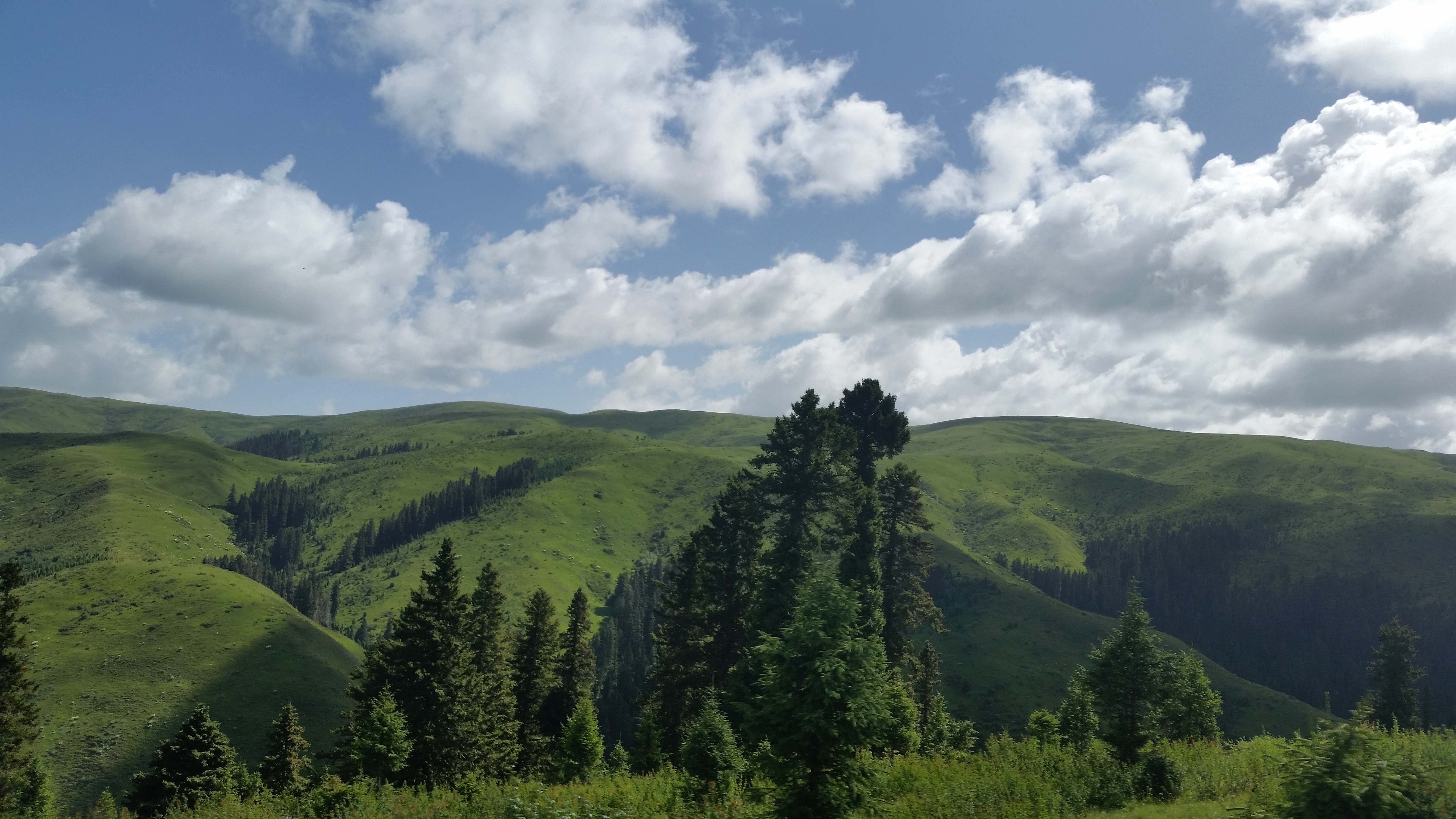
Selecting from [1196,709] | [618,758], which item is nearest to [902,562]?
[618,758]

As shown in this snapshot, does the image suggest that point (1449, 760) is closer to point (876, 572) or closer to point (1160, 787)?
point (1160, 787)

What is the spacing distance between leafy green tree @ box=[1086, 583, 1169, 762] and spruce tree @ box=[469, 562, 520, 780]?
33597 millimetres

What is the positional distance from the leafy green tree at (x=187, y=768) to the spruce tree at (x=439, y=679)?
52.8ft

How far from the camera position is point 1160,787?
57.6ft

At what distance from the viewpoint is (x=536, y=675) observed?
57.8 metres

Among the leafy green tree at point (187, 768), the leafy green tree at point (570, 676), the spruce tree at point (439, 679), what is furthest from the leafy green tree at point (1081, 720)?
the leafy green tree at point (187, 768)

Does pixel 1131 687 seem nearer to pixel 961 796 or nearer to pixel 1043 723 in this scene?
pixel 961 796

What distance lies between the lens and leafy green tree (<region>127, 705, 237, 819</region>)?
49.2m

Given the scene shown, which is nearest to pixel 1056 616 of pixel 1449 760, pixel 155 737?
pixel 155 737

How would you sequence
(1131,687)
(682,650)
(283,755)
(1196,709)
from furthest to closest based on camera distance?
(283,755) < (1196,709) < (682,650) < (1131,687)

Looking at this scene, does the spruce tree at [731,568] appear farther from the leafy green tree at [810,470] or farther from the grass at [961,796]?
the grass at [961,796]

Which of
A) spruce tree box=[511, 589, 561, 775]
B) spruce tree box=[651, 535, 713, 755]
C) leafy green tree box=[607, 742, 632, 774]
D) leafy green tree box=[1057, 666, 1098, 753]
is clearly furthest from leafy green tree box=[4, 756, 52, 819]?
leafy green tree box=[1057, 666, 1098, 753]

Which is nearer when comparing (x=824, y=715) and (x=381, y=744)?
(x=824, y=715)

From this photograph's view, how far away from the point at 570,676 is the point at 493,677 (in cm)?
993
